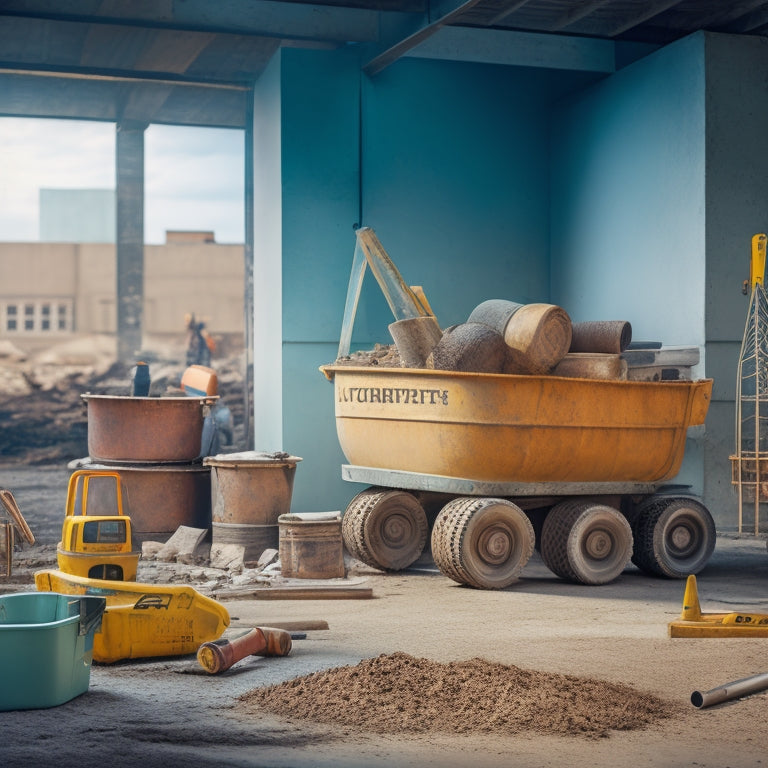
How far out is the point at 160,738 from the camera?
4.11 m

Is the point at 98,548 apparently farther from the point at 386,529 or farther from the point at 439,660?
the point at 439,660

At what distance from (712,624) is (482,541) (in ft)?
6.25

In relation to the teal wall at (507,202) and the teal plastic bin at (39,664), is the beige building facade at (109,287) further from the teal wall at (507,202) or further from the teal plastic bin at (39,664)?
the teal plastic bin at (39,664)

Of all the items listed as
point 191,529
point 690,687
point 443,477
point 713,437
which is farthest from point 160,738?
point 713,437

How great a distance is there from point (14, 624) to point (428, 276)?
6.73m

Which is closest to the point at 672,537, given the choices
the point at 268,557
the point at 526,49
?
the point at 268,557

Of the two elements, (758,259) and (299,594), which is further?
(758,259)

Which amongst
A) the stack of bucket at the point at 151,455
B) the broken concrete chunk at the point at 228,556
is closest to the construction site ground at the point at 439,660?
the broken concrete chunk at the point at 228,556

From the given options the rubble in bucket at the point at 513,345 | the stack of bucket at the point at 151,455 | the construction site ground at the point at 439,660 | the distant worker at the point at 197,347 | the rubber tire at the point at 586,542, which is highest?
the distant worker at the point at 197,347

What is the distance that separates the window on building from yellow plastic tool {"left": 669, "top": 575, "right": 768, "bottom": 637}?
22.9 meters

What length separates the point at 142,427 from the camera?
364 inches

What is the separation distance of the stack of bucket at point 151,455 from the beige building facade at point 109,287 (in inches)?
702

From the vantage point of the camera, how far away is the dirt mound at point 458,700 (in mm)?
4320

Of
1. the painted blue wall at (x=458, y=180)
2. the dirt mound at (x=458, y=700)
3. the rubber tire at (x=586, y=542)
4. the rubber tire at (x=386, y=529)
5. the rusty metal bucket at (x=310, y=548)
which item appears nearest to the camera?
the dirt mound at (x=458, y=700)
